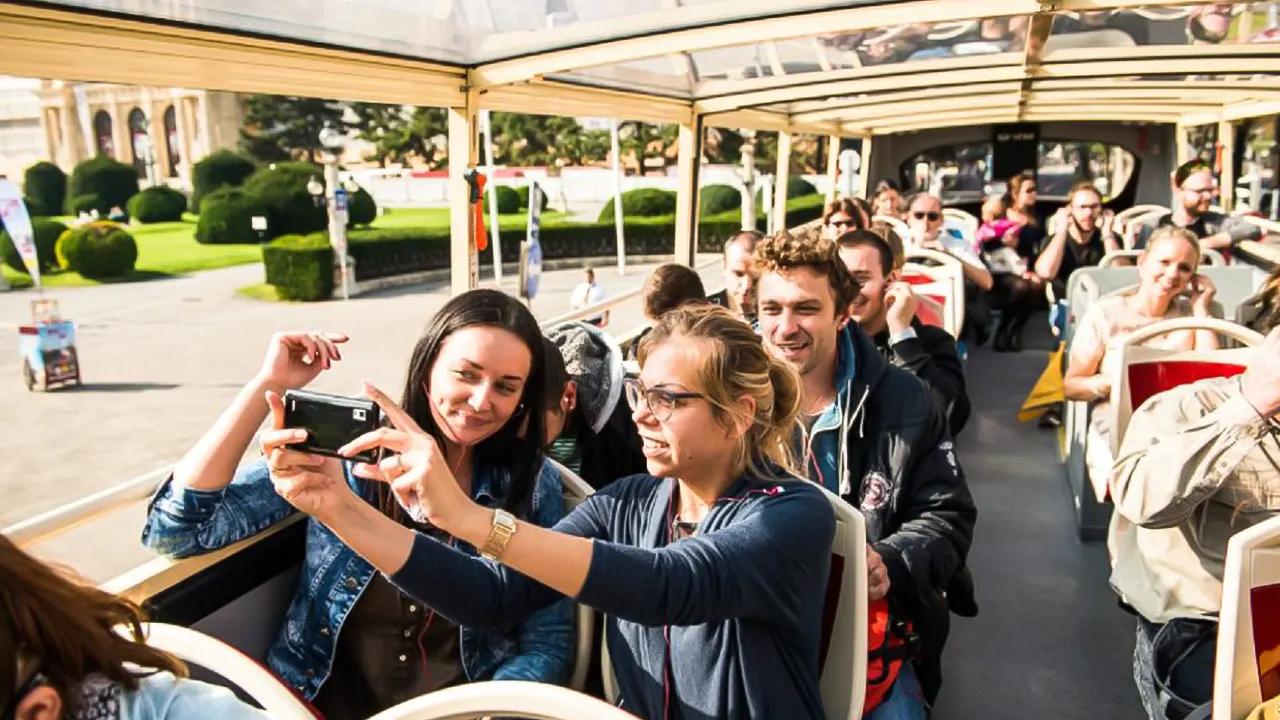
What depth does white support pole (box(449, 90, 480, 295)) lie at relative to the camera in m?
4.23

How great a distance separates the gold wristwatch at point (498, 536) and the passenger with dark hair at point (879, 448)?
0.91m

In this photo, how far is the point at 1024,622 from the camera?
3.49 m

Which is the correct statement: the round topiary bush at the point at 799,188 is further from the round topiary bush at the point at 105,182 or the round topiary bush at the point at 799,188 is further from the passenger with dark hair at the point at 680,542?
the passenger with dark hair at the point at 680,542

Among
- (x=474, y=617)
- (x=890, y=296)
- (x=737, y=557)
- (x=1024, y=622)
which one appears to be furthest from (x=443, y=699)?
(x=1024, y=622)

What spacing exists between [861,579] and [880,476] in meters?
0.54

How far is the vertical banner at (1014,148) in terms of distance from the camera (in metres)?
11.1

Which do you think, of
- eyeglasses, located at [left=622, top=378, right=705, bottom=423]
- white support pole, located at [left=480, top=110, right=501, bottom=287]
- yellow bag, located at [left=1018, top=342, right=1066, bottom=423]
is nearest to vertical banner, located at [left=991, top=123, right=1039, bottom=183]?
white support pole, located at [left=480, top=110, right=501, bottom=287]

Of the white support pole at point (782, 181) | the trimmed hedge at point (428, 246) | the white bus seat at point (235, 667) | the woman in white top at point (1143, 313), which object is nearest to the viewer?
the white bus seat at point (235, 667)

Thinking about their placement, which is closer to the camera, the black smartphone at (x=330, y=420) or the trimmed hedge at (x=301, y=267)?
the black smartphone at (x=330, y=420)

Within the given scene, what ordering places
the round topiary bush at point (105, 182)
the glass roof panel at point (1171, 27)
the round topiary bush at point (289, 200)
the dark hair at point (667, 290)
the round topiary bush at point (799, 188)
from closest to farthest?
1. the dark hair at point (667, 290)
2. the glass roof panel at point (1171, 27)
3. the round topiary bush at point (289, 200)
4. the round topiary bush at point (799, 188)
5. the round topiary bush at point (105, 182)

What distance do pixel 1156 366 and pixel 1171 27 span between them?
193 centimetres

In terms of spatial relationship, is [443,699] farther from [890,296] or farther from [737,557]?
[890,296]

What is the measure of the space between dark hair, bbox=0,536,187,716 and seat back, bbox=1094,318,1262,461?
2.95 metres

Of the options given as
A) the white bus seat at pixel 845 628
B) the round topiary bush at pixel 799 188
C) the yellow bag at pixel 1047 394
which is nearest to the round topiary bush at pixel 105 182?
the round topiary bush at pixel 799 188
